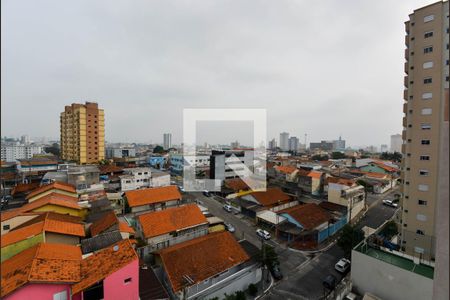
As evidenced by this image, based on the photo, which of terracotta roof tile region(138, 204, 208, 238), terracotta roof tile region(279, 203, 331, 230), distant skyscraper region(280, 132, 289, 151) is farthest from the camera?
distant skyscraper region(280, 132, 289, 151)

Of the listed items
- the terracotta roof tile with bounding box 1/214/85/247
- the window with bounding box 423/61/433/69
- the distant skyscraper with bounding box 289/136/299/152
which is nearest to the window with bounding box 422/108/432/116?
the window with bounding box 423/61/433/69

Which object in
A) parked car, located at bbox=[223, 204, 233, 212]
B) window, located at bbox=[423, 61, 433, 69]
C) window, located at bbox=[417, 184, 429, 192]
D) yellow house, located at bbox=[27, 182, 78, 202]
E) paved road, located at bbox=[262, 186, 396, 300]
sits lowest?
paved road, located at bbox=[262, 186, 396, 300]

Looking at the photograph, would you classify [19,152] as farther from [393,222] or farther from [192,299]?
[393,222]

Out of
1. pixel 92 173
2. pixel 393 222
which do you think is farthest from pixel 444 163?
pixel 92 173

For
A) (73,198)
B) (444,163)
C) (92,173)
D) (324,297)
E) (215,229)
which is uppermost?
(444,163)

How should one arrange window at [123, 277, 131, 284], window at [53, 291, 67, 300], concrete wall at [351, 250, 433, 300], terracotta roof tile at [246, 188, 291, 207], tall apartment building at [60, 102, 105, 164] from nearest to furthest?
window at [53, 291, 67, 300] → window at [123, 277, 131, 284] → concrete wall at [351, 250, 433, 300] → terracotta roof tile at [246, 188, 291, 207] → tall apartment building at [60, 102, 105, 164]

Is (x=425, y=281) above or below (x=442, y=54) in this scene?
below

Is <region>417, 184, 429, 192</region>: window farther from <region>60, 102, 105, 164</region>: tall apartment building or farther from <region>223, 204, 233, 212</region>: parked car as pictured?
<region>60, 102, 105, 164</region>: tall apartment building
